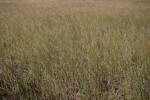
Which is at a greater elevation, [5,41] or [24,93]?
[5,41]

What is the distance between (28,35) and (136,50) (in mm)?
2350

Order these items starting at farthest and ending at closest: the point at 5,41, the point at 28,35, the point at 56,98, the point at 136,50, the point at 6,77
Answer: the point at 28,35
the point at 5,41
the point at 136,50
the point at 6,77
the point at 56,98

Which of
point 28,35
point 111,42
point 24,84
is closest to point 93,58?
point 111,42

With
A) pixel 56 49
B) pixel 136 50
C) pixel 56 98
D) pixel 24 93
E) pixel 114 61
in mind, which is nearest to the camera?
pixel 56 98

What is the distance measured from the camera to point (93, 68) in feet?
5.02

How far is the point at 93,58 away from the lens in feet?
5.49

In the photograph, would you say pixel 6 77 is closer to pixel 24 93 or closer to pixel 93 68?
A: pixel 24 93

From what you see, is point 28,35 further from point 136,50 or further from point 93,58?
point 136,50

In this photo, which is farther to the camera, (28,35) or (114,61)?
(28,35)

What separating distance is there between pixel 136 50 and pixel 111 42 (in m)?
0.47

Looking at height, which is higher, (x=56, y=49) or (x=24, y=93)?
(x=56, y=49)

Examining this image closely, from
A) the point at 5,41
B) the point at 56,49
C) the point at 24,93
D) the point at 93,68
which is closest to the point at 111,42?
the point at 93,68

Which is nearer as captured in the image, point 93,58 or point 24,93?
point 24,93

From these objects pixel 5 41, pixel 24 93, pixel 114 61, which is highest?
pixel 5 41
